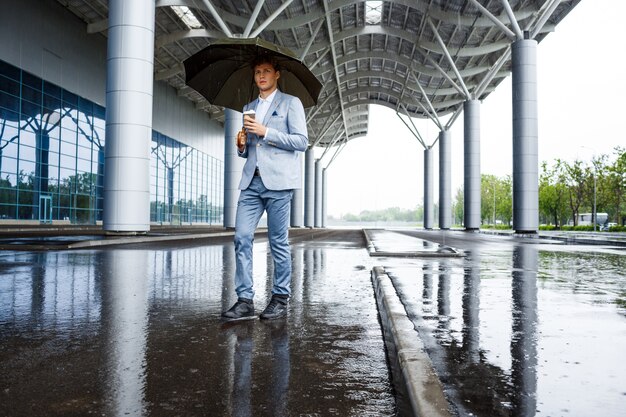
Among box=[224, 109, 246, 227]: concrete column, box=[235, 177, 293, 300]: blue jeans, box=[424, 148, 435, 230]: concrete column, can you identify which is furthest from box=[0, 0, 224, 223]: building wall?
box=[235, 177, 293, 300]: blue jeans

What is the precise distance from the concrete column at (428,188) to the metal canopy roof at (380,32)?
6893mm

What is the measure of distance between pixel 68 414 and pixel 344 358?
4.50 feet

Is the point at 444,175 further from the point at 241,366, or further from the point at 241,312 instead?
the point at 241,366

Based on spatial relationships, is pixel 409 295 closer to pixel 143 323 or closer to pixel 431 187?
pixel 143 323

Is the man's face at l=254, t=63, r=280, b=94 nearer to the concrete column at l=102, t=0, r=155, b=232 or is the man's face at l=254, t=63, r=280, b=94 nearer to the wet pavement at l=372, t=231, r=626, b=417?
the wet pavement at l=372, t=231, r=626, b=417

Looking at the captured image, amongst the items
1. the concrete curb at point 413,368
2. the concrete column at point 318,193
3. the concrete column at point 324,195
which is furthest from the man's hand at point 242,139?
the concrete column at point 324,195

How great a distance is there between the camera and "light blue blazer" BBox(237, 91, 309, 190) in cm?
366

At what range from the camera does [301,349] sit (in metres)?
2.83

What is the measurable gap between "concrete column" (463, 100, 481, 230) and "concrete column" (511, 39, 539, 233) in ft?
40.6

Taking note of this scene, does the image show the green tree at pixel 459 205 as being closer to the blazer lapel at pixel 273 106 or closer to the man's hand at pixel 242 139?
the blazer lapel at pixel 273 106

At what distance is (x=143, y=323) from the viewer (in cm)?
348

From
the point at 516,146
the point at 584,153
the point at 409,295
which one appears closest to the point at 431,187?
the point at 584,153

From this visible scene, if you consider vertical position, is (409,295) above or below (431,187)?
below

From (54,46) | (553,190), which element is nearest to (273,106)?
(54,46)
